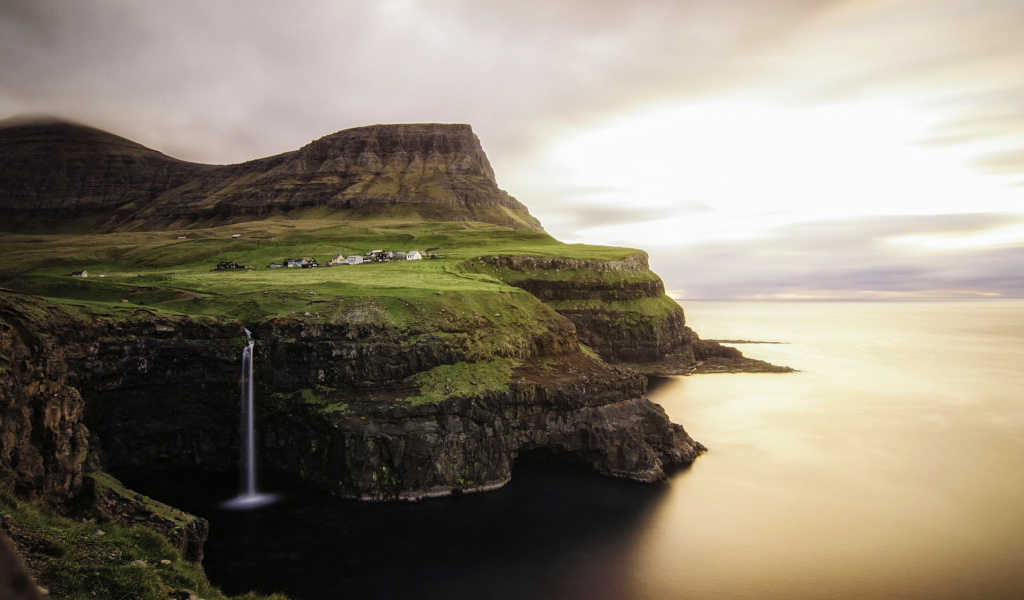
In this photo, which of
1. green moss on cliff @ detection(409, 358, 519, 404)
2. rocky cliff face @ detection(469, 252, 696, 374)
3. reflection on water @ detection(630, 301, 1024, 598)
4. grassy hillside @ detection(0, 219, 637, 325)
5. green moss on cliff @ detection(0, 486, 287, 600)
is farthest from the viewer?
rocky cliff face @ detection(469, 252, 696, 374)

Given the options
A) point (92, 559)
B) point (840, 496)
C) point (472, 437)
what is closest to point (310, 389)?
point (472, 437)

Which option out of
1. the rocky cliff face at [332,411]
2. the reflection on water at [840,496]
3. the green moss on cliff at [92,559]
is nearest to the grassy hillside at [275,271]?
the rocky cliff face at [332,411]

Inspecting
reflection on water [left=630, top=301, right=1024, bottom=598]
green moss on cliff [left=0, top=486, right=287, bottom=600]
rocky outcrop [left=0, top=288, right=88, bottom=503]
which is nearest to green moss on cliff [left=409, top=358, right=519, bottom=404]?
reflection on water [left=630, top=301, right=1024, bottom=598]

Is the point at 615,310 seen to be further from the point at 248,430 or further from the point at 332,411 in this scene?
the point at 248,430

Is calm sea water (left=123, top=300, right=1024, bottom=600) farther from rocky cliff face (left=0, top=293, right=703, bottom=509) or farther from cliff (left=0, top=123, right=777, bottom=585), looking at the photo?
cliff (left=0, top=123, right=777, bottom=585)

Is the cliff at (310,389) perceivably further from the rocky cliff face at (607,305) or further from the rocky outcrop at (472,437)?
the rocky cliff face at (607,305)

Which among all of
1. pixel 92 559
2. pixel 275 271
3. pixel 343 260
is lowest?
pixel 92 559

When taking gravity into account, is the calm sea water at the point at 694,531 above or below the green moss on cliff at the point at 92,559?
below

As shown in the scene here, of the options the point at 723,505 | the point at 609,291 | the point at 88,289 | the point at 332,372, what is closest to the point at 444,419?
the point at 332,372
